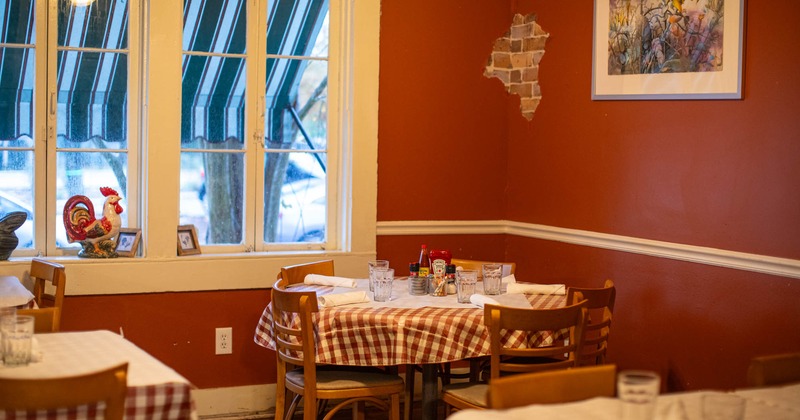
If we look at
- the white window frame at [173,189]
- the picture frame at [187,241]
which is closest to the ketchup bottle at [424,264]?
the white window frame at [173,189]

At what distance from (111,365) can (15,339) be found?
0.28 meters

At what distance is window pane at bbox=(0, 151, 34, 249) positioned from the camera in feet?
15.5

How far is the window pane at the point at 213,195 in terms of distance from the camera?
5.03 metres

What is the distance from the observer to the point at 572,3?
16.8 ft

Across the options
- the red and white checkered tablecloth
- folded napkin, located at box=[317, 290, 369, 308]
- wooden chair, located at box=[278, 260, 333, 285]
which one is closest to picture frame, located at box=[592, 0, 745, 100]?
the red and white checkered tablecloth

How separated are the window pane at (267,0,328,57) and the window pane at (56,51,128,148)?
2.68 feet

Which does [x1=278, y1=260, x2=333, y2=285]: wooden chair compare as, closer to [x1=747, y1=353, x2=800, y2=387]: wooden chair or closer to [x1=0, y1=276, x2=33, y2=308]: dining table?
[x1=0, y1=276, x2=33, y2=308]: dining table

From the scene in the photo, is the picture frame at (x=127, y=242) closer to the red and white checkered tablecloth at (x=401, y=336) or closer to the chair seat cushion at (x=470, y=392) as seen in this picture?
the red and white checkered tablecloth at (x=401, y=336)

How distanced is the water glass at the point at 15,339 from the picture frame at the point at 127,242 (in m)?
2.12

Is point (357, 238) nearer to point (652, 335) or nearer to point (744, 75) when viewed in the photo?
point (652, 335)

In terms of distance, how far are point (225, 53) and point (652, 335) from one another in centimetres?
265

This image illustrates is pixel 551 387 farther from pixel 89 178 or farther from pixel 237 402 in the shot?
pixel 89 178

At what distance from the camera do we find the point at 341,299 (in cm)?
397

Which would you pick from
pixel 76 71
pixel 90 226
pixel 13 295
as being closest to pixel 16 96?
pixel 76 71
